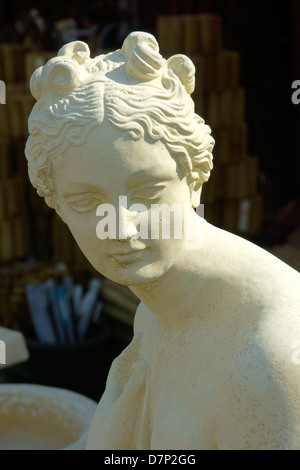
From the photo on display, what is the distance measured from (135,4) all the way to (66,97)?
395cm

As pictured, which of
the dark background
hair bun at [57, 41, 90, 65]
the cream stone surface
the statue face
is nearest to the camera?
the statue face

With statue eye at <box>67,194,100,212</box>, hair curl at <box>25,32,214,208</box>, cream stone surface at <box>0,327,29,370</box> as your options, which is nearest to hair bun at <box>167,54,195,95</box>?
hair curl at <box>25,32,214,208</box>

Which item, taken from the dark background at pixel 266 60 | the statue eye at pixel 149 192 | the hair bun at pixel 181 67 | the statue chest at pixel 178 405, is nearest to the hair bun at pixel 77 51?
the hair bun at pixel 181 67

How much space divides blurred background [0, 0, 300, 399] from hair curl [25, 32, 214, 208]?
64.8 inches

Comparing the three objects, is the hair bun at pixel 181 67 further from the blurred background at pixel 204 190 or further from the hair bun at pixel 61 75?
the blurred background at pixel 204 190

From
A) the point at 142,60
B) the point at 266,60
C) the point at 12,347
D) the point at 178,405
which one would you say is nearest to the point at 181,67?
the point at 142,60

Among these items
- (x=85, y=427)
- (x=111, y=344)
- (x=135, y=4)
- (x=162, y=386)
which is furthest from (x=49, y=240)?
(x=162, y=386)

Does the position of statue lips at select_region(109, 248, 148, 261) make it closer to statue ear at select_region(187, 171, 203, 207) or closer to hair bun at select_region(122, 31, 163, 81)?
statue ear at select_region(187, 171, 203, 207)

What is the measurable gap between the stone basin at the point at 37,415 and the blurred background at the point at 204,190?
0.83m

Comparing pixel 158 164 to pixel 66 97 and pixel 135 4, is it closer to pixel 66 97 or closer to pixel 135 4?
pixel 66 97

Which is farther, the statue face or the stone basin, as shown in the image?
the stone basin

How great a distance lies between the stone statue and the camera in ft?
4.25

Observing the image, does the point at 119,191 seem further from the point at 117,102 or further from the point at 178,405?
the point at 178,405

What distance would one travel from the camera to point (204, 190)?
158 inches
